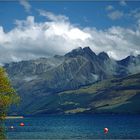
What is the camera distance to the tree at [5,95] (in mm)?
60938

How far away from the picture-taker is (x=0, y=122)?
65.9m

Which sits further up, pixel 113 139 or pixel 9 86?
pixel 9 86

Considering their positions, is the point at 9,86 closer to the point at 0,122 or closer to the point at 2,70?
the point at 2,70

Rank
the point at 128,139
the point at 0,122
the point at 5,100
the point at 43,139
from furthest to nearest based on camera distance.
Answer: the point at 43,139, the point at 128,139, the point at 0,122, the point at 5,100

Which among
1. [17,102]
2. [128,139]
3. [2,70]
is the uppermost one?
[2,70]

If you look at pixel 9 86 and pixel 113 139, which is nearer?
pixel 9 86

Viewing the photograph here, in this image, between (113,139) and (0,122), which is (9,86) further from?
(113,139)

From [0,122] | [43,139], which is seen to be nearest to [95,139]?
[43,139]

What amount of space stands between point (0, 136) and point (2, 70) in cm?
1166

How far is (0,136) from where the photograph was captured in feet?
208

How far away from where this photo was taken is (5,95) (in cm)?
6156

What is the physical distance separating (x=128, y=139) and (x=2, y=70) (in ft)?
288

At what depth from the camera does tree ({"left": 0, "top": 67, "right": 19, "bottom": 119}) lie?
6094cm

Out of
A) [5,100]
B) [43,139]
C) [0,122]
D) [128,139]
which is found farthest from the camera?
[43,139]
